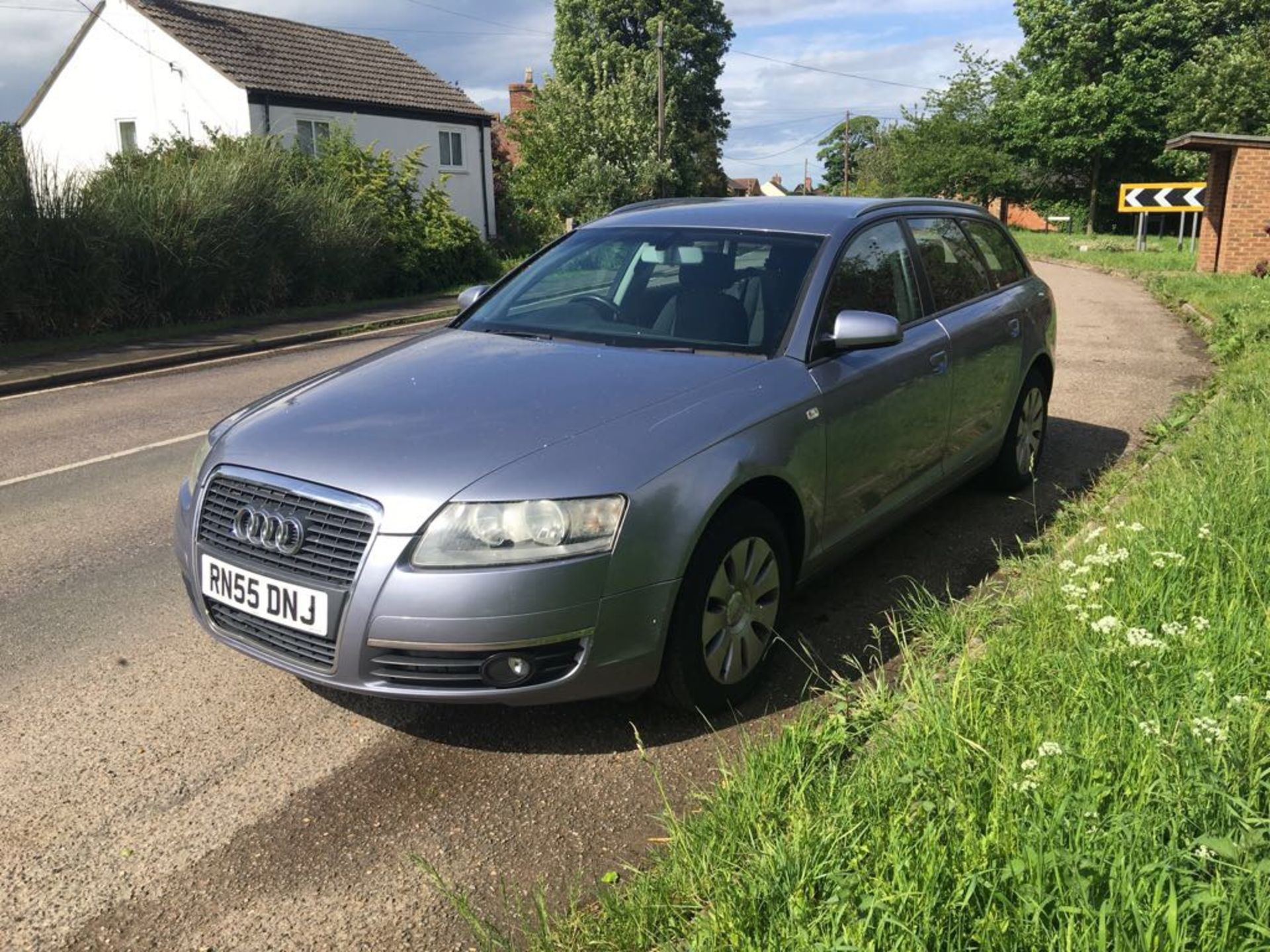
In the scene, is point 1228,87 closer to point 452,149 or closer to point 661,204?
point 452,149

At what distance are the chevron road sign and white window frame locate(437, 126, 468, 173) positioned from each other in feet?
66.9

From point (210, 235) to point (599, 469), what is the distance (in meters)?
16.2

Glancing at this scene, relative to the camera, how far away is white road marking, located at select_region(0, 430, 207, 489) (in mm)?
7383

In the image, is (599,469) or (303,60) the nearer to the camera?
(599,469)

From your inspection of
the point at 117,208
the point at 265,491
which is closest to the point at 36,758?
the point at 265,491

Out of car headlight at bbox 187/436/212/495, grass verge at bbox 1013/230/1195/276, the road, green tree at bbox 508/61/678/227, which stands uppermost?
green tree at bbox 508/61/678/227

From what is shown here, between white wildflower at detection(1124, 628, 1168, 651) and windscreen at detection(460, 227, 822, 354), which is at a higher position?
windscreen at detection(460, 227, 822, 354)

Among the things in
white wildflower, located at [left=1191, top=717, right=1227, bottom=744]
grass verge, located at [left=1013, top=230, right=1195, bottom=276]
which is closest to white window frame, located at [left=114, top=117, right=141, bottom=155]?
grass verge, located at [left=1013, top=230, right=1195, bottom=276]

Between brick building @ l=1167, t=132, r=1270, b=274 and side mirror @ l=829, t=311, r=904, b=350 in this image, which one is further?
brick building @ l=1167, t=132, r=1270, b=274

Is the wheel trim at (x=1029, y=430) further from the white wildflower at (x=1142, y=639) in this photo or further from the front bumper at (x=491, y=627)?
the front bumper at (x=491, y=627)

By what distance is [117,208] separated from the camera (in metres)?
16.5

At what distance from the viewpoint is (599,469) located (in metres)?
3.24

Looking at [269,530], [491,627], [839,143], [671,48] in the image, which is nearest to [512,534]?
[491,627]

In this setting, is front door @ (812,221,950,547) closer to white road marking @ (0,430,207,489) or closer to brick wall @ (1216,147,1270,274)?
white road marking @ (0,430,207,489)
